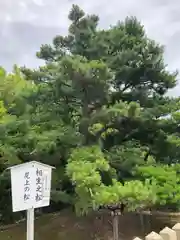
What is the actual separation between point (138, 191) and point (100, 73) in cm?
327

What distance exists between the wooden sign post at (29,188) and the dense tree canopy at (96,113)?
3548mm

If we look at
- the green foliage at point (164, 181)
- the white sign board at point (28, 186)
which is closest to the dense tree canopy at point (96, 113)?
the green foliage at point (164, 181)

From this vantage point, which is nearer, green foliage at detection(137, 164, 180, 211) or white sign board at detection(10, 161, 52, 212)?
white sign board at detection(10, 161, 52, 212)

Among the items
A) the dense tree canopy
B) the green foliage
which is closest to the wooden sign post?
the dense tree canopy

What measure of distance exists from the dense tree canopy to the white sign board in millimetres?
3537

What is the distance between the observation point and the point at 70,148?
1055 cm

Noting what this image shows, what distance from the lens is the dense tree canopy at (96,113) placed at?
9891 millimetres

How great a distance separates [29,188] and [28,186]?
32 millimetres

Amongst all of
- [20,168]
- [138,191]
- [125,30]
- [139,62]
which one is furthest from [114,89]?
[20,168]

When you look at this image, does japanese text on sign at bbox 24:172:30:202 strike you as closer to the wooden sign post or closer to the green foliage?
the wooden sign post

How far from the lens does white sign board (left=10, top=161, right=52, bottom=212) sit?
516 centimetres

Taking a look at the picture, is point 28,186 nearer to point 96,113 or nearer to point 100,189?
point 100,189

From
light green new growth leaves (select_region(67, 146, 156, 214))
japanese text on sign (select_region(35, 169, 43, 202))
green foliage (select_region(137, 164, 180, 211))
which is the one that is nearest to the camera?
japanese text on sign (select_region(35, 169, 43, 202))

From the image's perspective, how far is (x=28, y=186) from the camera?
17.3 feet
